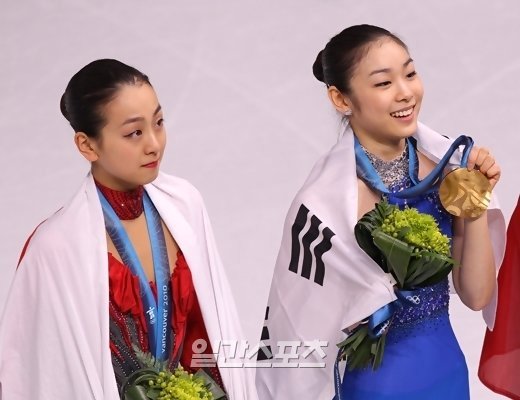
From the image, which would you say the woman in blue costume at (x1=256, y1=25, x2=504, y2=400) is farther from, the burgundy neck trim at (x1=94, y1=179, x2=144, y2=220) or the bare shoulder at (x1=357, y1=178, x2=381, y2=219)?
the burgundy neck trim at (x1=94, y1=179, x2=144, y2=220)

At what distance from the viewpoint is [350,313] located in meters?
5.11

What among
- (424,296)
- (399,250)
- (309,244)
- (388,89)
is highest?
(388,89)

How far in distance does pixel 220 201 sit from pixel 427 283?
10.8 ft

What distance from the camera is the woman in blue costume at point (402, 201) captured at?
16.7 feet

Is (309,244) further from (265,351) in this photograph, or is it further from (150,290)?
(150,290)

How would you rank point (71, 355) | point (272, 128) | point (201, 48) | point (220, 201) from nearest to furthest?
point (71, 355) → point (220, 201) → point (272, 128) → point (201, 48)

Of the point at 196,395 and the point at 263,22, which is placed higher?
the point at 263,22

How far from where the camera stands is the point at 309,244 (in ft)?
17.0

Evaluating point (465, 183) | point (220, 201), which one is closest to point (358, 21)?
point (220, 201)

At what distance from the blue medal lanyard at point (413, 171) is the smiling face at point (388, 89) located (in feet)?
0.38

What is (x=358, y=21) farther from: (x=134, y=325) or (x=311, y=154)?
(x=134, y=325)

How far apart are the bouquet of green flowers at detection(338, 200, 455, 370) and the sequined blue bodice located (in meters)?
0.08

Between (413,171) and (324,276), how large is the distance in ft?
1.48

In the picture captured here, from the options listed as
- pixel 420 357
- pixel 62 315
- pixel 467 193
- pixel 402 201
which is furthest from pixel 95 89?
pixel 420 357
